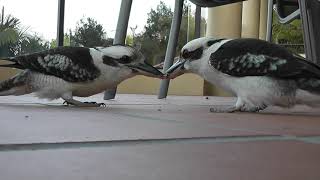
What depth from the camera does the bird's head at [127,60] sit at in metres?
1.30

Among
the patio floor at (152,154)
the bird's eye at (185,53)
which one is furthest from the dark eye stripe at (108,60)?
the patio floor at (152,154)

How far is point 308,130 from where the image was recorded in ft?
2.43

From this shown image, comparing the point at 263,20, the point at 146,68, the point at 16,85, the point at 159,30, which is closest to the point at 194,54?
the point at 146,68

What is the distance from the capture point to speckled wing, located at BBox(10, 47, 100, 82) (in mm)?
1271

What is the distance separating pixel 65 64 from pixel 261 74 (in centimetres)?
48

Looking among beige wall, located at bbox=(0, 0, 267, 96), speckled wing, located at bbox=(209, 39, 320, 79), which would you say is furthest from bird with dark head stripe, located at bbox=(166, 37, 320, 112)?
beige wall, located at bbox=(0, 0, 267, 96)

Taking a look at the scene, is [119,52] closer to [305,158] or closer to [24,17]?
[305,158]

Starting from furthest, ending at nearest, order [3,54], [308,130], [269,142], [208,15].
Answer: [208,15]
[3,54]
[308,130]
[269,142]

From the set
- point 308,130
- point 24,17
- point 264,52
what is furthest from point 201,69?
point 24,17

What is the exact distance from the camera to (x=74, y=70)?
127cm

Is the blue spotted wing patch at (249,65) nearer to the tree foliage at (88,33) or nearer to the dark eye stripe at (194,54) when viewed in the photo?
the dark eye stripe at (194,54)

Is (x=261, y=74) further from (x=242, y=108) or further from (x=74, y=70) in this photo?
(x=74, y=70)

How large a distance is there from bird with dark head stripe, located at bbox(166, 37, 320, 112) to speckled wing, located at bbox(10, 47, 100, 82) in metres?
0.30

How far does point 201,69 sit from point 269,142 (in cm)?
79
